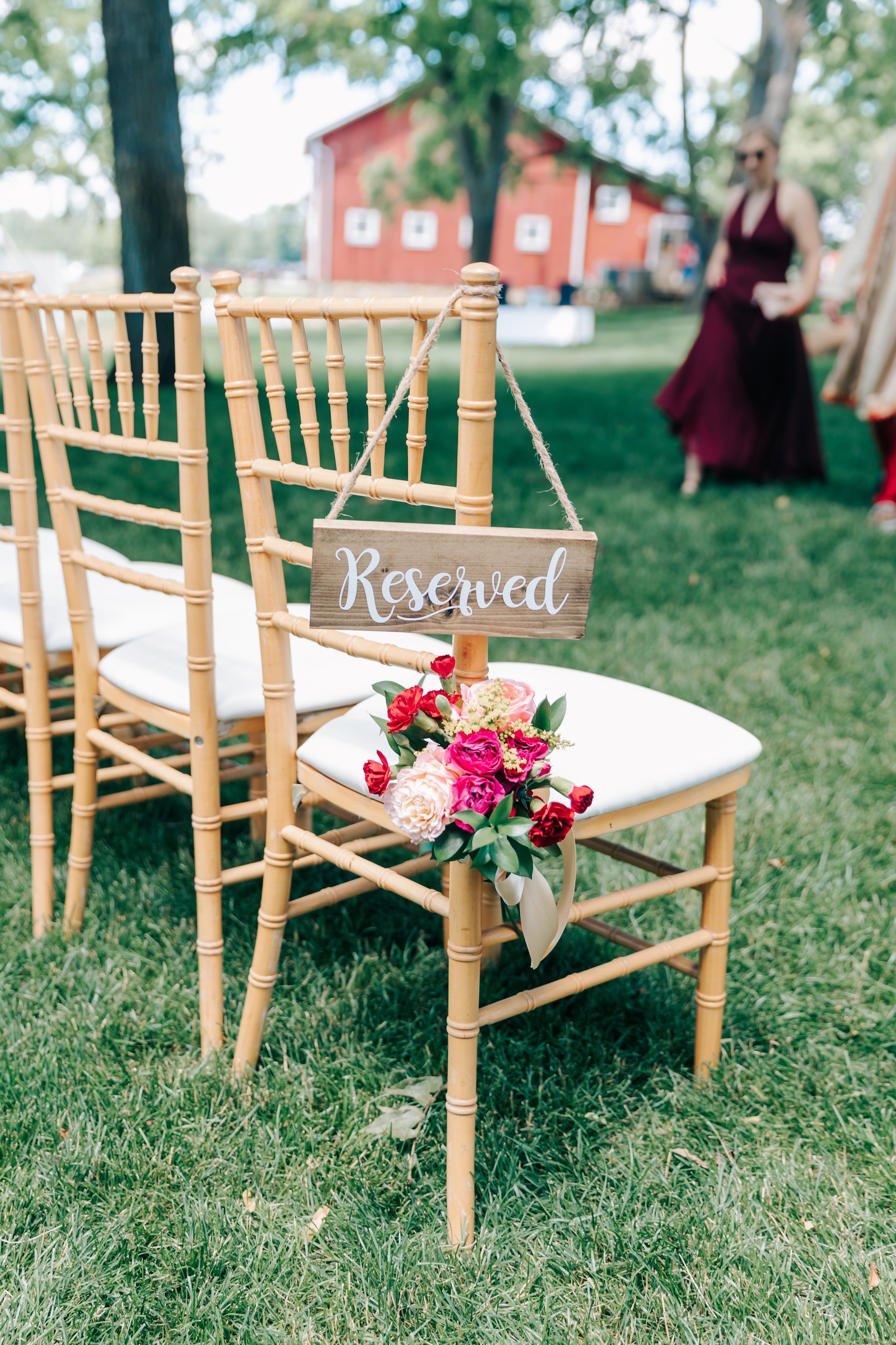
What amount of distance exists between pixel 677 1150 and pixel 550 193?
34.0 meters

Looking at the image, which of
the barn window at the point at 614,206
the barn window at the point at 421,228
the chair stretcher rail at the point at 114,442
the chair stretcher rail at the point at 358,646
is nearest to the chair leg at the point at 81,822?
the chair stretcher rail at the point at 114,442

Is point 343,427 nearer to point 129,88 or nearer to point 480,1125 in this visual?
point 480,1125

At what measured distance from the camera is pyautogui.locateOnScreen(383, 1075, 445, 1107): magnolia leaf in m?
1.90

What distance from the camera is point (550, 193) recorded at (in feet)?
107

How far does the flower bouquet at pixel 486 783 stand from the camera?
1.34 metres

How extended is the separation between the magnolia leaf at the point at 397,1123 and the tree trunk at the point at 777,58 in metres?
14.2

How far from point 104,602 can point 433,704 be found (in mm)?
1432

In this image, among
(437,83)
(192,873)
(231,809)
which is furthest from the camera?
(437,83)

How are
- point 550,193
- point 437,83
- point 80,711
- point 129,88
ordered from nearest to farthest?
point 80,711 < point 129,88 < point 437,83 < point 550,193

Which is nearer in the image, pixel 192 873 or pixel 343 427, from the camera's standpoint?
pixel 343 427

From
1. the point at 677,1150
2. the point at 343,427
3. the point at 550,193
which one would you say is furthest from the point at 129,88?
the point at 550,193

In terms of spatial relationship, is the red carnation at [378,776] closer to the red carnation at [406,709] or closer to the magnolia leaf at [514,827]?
the red carnation at [406,709]

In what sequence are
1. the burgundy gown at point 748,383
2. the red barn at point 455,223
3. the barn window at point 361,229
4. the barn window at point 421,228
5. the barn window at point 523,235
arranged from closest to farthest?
the burgundy gown at point 748,383, the red barn at point 455,223, the barn window at point 361,229, the barn window at point 421,228, the barn window at point 523,235

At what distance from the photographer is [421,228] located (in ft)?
106
